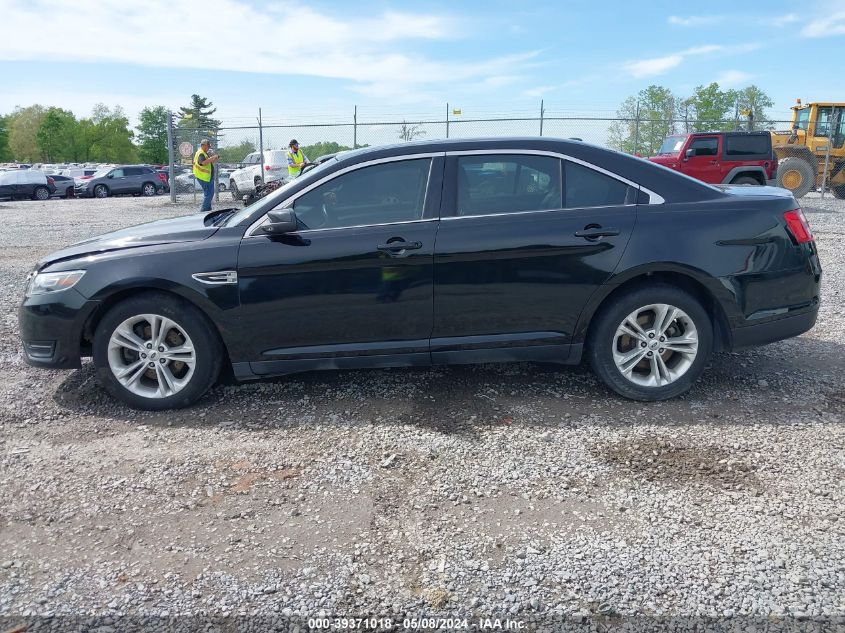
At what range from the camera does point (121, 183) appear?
3284 cm

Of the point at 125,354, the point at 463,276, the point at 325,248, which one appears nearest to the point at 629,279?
the point at 463,276

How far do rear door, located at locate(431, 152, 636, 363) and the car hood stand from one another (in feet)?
5.10

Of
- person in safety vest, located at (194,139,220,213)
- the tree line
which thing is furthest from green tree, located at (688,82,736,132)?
person in safety vest, located at (194,139,220,213)

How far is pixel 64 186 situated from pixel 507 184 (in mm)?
33675

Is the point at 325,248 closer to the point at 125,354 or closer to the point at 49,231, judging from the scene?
the point at 125,354

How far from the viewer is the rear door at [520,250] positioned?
13.6ft

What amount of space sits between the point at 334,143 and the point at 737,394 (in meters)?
17.5

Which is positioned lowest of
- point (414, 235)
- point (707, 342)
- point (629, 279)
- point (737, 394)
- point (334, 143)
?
point (737, 394)

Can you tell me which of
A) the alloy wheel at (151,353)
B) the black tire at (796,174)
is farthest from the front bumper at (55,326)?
the black tire at (796,174)

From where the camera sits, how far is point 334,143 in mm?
20375

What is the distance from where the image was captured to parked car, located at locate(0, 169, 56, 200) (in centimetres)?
3009

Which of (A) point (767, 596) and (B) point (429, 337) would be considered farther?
(B) point (429, 337)

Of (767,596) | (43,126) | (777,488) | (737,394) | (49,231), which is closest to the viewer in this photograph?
(767,596)

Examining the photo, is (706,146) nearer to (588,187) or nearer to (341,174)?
(588,187)
